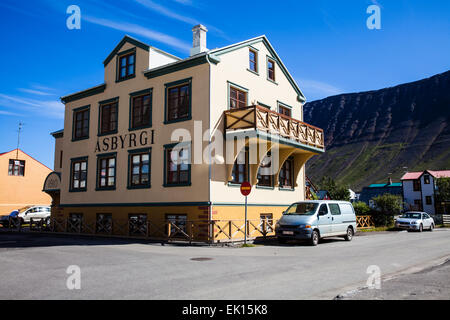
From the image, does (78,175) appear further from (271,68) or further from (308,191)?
(308,191)

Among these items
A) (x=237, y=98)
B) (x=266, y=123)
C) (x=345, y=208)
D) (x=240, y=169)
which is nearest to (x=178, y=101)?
(x=237, y=98)

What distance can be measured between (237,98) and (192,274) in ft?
44.7

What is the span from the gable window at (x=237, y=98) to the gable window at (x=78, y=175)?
10.6 meters

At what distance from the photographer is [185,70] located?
20.0 metres

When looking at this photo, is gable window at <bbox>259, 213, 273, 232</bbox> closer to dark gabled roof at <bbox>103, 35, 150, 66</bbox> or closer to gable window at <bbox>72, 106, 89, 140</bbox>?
dark gabled roof at <bbox>103, 35, 150, 66</bbox>

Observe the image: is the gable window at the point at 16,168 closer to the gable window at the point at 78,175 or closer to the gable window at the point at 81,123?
the gable window at the point at 81,123

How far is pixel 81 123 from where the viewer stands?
25594 millimetres

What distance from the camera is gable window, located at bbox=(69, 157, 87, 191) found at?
24578mm

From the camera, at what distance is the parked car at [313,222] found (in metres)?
16.1

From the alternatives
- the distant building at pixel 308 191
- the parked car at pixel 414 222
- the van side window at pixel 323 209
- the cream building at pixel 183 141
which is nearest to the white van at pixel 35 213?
the cream building at pixel 183 141
